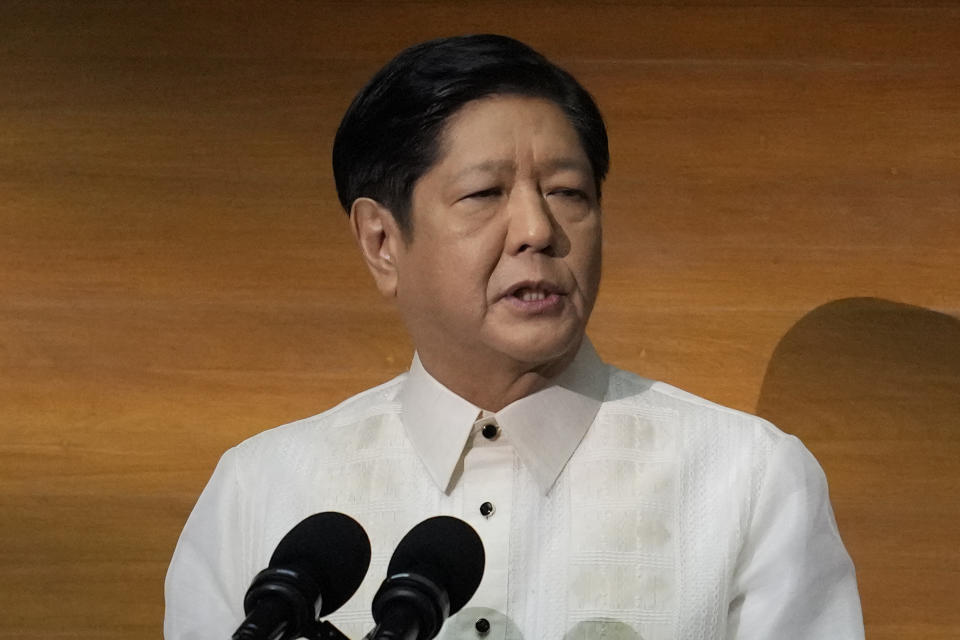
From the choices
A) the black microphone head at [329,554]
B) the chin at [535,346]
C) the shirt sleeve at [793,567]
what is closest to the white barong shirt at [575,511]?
the shirt sleeve at [793,567]

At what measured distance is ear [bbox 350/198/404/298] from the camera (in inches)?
70.3

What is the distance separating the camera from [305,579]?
44.9 inches

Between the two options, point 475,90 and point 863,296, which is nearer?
point 475,90

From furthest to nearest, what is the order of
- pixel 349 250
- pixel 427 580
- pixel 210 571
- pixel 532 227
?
pixel 349 250, pixel 210 571, pixel 532 227, pixel 427 580

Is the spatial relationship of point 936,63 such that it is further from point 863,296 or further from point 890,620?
point 890,620

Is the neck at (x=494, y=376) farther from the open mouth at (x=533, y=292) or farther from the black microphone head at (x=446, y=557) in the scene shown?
the black microphone head at (x=446, y=557)

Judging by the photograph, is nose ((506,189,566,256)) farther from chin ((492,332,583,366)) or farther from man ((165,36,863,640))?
chin ((492,332,583,366))

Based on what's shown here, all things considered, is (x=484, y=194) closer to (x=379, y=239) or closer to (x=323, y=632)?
(x=379, y=239)

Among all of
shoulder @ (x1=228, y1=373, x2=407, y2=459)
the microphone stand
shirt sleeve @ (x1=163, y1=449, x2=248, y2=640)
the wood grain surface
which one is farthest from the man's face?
the wood grain surface

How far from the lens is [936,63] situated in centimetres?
234

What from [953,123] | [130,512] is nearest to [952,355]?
[953,123]

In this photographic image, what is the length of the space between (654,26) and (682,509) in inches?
39.4

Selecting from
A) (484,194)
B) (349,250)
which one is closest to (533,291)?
(484,194)

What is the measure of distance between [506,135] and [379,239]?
0.83ft
